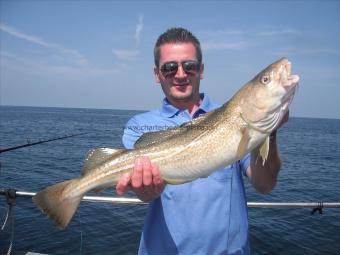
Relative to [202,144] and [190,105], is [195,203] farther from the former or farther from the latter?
[190,105]

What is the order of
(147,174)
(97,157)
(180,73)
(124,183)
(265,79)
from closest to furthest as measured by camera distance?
1. (265,79)
2. (147,174)
3. (124,183)
4. (97,157)
5. (180,73)

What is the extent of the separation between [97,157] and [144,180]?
0.72 metres

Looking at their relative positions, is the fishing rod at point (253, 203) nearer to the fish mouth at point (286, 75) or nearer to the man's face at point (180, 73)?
the man's face at point (180, 73)

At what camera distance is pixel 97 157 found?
3.85 meters

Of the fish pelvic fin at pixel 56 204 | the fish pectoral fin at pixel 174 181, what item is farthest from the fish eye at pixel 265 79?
the fish pelvic fin at pixel 56 204

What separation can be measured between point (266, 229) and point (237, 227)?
11.8 meters

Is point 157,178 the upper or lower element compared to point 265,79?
lower

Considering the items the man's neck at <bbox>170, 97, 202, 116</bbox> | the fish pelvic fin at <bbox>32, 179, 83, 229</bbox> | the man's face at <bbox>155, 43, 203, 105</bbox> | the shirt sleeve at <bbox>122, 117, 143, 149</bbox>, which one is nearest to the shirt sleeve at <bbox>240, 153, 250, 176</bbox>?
Result: the man's neck at <bbox>170, 97, 202, 116</bbox>

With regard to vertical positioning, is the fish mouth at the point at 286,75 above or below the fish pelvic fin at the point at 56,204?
above

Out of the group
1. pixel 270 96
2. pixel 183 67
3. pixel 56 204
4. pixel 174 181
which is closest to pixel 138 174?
pixel 174 181

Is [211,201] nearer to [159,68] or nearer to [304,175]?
[159,68]

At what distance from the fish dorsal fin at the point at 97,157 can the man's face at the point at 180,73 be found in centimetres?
105

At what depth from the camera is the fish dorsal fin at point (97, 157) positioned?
3789 mm

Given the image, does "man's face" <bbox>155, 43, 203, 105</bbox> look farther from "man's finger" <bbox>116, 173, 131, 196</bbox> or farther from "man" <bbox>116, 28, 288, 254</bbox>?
"man's finger" <bbox>116, 173, 131, 196</bbox>
